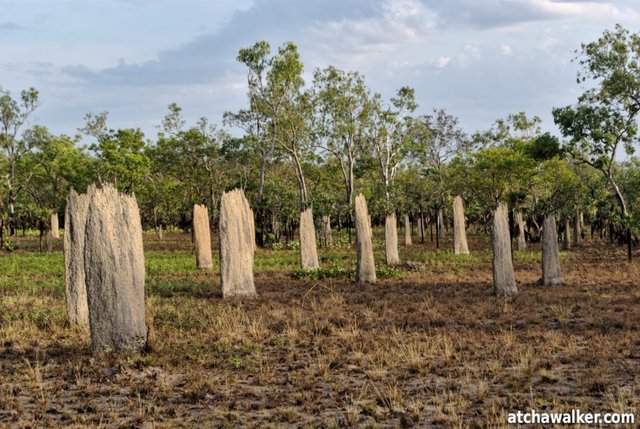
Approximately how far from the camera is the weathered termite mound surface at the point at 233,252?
1834cm

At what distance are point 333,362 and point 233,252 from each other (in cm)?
874

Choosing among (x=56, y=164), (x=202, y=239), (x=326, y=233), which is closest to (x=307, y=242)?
(x=202, y=239)

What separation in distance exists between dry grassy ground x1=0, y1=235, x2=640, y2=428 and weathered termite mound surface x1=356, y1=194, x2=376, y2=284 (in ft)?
10.1

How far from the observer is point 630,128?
3159cm


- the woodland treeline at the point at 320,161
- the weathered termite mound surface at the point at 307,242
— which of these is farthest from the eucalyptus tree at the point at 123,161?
the weathered termite mound surface at the point at 307,242

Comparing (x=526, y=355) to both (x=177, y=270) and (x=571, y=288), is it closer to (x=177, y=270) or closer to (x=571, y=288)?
(x=571, y=288)

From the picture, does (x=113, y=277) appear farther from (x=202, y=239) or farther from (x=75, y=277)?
(x=202, y=239)

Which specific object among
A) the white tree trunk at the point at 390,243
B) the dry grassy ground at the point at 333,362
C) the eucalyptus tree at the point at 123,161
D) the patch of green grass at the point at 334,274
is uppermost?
the eucalyptus tree at the point at 123,161

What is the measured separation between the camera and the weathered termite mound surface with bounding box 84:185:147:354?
1088 centimetres

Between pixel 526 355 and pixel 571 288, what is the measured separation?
34.0ft

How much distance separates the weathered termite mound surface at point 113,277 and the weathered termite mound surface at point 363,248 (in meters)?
11.3

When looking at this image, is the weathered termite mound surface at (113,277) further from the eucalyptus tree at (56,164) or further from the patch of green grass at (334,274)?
the eucalyptus tree at (56,164)

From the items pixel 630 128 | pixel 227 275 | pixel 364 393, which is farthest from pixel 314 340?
pixel 630 128

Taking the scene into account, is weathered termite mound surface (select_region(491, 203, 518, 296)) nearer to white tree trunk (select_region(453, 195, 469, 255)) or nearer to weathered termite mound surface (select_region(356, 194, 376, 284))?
weathered termite mound surface (select_region(356, 194, 376, 284))
